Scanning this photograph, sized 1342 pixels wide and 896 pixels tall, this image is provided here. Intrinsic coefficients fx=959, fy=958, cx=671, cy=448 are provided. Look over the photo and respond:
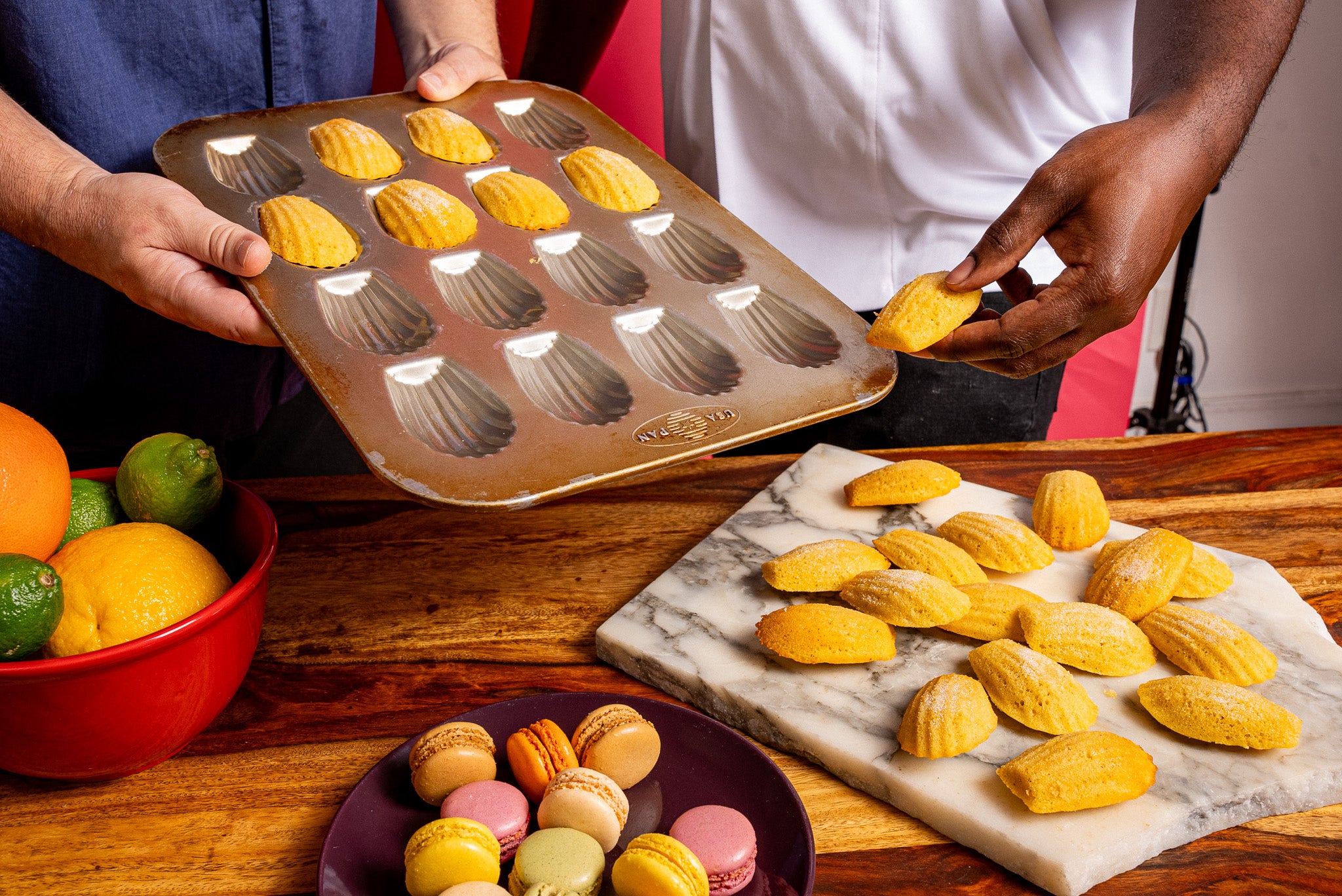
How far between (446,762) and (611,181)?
0.67 meters

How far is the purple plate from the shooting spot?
1.91 feet

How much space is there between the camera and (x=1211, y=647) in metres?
0.75

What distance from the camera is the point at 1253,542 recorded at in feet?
3.20

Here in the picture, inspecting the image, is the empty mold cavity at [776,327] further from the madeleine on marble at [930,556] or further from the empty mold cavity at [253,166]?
the empty mold cavity at [253,166]

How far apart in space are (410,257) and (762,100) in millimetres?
606

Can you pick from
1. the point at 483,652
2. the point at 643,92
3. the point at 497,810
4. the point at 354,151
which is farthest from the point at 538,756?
the point at 643,92

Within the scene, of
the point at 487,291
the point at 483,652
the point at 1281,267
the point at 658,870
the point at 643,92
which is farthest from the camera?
the point at 1281,267

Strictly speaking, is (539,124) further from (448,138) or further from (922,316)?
(922,316)

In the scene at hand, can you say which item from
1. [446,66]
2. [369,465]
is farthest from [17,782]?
[446,66]

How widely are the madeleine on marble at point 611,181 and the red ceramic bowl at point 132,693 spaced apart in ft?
1.69

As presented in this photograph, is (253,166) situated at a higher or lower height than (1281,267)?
higher

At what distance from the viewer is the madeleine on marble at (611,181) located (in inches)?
41.6

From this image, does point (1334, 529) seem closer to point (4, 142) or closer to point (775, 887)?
point (775, 887)

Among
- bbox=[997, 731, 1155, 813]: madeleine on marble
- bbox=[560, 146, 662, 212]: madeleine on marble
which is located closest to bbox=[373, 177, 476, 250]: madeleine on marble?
bbox=[560, 146, 662, 212]: madeleine on marble
